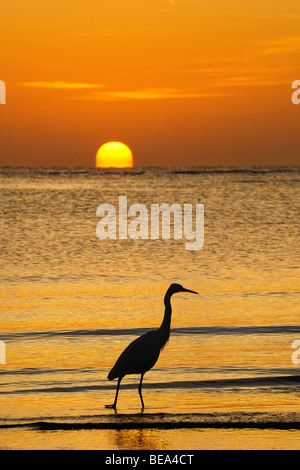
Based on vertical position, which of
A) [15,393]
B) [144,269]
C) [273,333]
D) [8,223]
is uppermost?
[8,223]

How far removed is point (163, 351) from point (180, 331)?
1765 mm

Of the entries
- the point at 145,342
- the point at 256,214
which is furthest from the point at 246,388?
the point at 256,214

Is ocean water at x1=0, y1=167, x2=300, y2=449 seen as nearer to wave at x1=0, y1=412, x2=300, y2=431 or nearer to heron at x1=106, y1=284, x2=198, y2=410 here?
wave at x1=0, y1=412, x2=300, y2=431

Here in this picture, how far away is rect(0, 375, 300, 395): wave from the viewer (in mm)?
11188

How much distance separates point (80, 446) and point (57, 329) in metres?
7.29

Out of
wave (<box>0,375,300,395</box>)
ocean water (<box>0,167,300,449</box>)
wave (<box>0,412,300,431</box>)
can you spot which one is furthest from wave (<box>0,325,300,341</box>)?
wave (<box>0,412,300,431</box>)

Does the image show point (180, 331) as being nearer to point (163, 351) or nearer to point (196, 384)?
point (163, 351)

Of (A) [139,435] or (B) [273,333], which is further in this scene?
(B) [273,333]

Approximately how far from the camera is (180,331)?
603 inches

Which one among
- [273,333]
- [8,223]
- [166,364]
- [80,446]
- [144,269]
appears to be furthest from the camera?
[8,223]

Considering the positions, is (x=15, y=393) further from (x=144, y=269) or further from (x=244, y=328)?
(x=144, y=269)

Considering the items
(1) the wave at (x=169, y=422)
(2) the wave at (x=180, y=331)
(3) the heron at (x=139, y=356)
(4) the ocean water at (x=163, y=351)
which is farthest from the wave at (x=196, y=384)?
(2) the wave at (x=180, y=331)

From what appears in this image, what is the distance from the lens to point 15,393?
11055 mm
